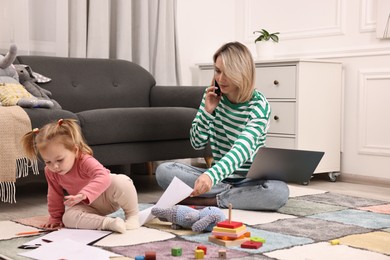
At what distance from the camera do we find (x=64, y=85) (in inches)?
135

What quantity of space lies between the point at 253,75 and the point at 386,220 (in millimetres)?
737

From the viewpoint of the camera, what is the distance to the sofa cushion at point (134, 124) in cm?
287

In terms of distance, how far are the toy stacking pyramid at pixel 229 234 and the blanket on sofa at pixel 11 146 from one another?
0.98 meters

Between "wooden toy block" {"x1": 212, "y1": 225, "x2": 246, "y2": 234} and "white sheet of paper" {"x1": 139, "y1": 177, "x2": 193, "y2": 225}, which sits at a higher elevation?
"white sheet of paper" {"x1": 139, "y1": 177, "x2": 193, "y2": 225}

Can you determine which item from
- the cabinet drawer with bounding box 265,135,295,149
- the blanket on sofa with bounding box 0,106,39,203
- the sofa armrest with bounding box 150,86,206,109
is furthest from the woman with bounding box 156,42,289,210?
the cabinet drawer with bounding box 265,135,295,149

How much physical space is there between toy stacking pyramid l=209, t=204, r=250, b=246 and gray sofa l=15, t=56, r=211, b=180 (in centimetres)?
107

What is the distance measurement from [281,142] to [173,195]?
67.8 inches

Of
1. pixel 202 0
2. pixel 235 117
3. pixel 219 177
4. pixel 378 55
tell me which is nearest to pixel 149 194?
pixel 235 117

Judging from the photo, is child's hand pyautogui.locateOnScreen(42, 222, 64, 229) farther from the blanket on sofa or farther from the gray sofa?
the gray sofa

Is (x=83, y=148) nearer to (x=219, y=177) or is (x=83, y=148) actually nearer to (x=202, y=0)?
(x=219, y=177)

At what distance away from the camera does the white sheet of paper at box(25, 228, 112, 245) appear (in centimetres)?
188

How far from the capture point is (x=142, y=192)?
10.4ft

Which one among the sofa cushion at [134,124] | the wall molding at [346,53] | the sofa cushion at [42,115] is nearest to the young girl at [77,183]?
the sofa cushion at [42,115]

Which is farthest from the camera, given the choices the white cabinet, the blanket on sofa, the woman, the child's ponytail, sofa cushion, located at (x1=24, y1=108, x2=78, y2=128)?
the white cabinet
